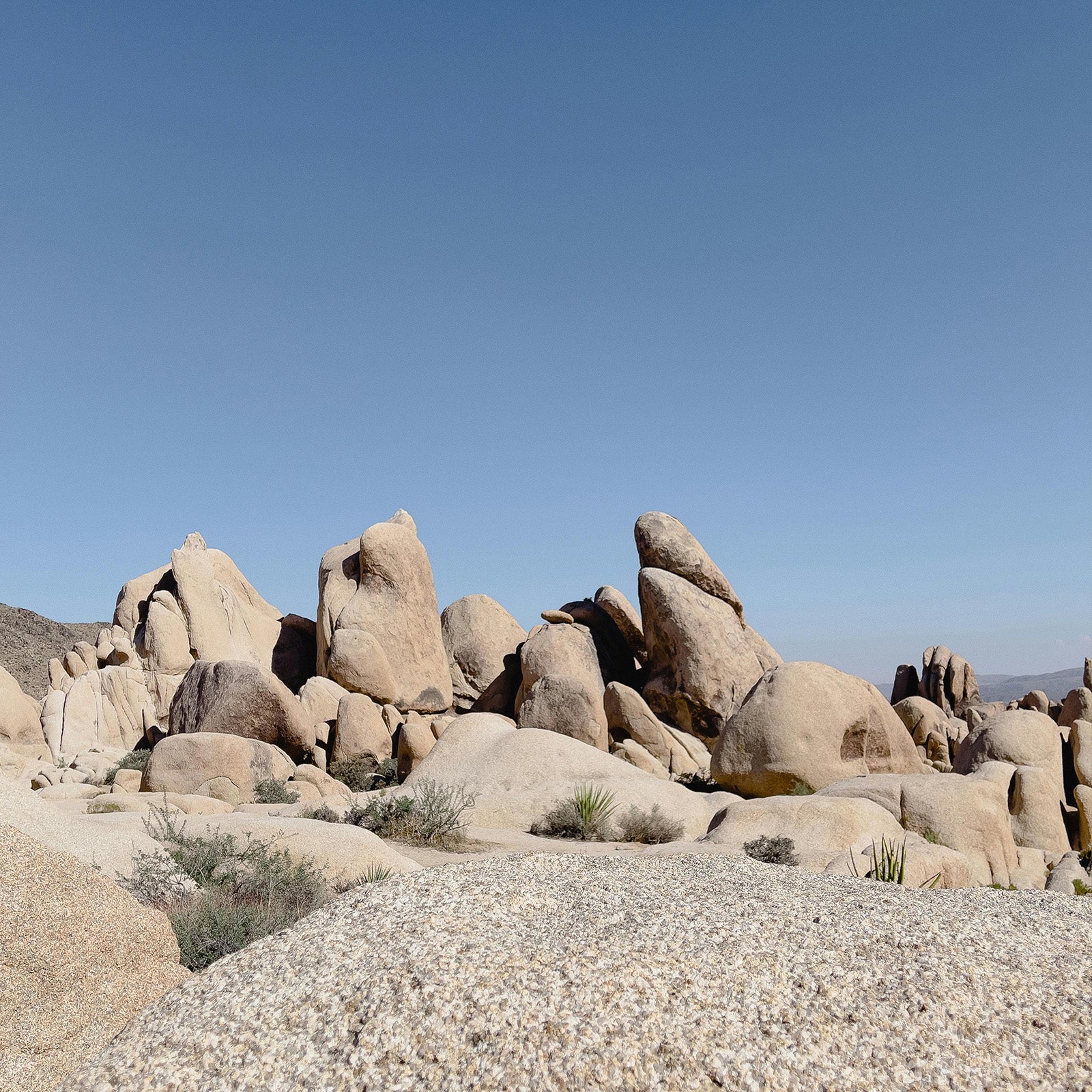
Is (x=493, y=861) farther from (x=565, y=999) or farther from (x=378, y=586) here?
(x=378, y=586)

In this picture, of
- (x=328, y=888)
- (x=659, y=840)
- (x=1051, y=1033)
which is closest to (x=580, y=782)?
(x=659, y=840)

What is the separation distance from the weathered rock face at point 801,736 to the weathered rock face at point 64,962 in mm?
13854

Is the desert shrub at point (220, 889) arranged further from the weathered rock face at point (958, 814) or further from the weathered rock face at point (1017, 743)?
the weathered rock face at point (1017, 743)

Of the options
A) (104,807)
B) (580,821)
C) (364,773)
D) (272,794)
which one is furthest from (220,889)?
(364,773)

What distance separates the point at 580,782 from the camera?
54.2 feet

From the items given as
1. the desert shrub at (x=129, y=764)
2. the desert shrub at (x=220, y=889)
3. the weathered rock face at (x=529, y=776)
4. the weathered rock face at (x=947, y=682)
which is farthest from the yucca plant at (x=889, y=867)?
the weathered rock face at (x=947, y=682)

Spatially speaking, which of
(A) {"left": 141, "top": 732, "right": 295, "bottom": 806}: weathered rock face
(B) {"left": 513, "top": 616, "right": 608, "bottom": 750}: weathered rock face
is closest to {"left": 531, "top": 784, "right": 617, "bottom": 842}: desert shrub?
(B) {"left": 513, "top": 616, "right": 608, "bottom": 750}: weathered rock face

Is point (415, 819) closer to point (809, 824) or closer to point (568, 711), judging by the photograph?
point (809, 824)

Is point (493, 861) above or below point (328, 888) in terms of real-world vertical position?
above

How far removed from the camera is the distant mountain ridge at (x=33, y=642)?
46844 millimetres

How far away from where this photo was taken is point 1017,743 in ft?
57.9

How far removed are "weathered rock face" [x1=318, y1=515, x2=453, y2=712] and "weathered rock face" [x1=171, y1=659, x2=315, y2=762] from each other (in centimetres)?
372

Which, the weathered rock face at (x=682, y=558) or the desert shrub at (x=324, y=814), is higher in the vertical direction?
the weathered rock face at (x=682, y=558)

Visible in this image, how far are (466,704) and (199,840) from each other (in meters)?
21.6
